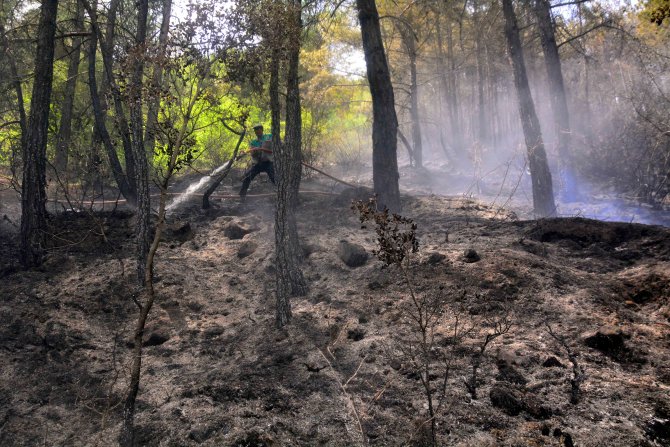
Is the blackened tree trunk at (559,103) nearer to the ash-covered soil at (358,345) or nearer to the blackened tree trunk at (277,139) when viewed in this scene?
the ash-covered soil at (358,345)

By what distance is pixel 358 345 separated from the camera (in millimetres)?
4977

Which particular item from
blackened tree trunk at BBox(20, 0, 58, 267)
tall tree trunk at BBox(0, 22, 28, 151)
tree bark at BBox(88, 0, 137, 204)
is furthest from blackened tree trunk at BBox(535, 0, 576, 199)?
tall tree trunk at BBox(0, 22, 28, 151)

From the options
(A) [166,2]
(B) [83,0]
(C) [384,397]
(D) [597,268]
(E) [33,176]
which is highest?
(A) [166,2]

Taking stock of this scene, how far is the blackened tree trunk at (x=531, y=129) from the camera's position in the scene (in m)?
10.7

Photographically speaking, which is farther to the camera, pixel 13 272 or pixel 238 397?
pixel 13 272

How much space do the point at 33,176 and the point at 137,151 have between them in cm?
164

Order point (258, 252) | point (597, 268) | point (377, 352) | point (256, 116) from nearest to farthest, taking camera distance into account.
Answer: point (377, 352) → point (597, 268) → point (258, 252) → point (256, 116)

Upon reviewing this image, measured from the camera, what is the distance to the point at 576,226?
7.27 m

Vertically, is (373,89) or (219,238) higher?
(373,89)

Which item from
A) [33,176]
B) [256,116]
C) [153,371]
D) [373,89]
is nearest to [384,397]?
[153,371]

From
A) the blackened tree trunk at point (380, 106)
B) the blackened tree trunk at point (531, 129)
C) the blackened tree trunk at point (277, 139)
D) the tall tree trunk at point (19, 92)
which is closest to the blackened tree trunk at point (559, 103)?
the blackened tree trunk at point (531, 129)

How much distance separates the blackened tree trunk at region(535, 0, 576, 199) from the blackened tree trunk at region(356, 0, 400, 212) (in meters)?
5.88

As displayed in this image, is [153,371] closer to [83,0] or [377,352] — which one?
[377,352]

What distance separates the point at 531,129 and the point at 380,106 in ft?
12.3
